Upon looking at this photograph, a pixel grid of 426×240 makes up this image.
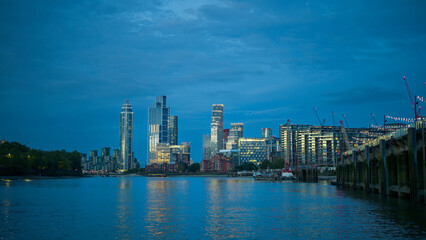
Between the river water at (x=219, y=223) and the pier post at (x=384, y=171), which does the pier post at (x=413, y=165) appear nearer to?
the river water at (x=219, y=223)

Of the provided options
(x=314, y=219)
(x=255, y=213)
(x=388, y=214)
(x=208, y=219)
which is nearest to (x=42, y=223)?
(x=208, y=219)

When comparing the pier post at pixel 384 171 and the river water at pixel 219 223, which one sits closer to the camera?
the river water at pixel 219 223

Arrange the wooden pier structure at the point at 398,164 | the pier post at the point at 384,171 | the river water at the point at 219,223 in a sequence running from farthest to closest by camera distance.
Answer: the pier post at the point at 384,171 < the wooden pier structure at the point at 398,164 < the river water at the point at 219,223

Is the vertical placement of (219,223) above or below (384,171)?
below

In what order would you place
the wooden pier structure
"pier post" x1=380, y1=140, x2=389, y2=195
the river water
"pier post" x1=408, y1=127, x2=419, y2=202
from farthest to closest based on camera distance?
"pier post" x1=380, y1=140, x2=389, y2=195
the wooden pier structure
"pier post" x1=408, y1=127, x2=419, y2=202
the river water

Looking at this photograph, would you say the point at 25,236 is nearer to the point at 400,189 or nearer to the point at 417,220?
the point at 417,220

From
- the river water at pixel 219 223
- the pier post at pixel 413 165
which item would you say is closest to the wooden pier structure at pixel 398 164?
the pier post at pixel 413 165

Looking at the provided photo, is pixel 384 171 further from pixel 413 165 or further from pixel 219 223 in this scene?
pixel 219 223

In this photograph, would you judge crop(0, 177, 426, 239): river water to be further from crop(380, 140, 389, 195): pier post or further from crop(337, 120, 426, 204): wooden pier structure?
crop(380, 140, 389, 195): pier post

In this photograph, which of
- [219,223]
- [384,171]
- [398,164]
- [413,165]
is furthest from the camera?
[384,171]

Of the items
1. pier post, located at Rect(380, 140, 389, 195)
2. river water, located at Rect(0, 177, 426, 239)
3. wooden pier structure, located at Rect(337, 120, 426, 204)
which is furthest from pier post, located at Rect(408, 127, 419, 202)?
pier post, located at Rect(380, 140, 389, 195)

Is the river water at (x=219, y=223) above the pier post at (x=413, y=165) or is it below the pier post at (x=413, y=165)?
below

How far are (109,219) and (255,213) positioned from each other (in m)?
19.7

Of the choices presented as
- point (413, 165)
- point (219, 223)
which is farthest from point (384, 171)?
point (219, 223)
